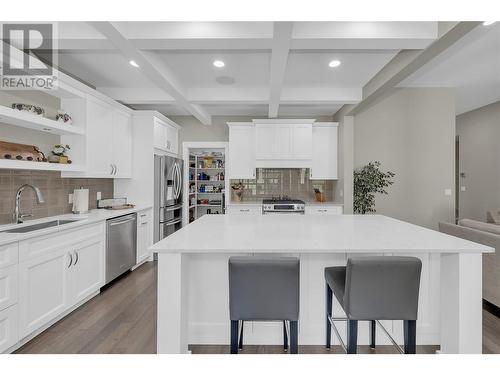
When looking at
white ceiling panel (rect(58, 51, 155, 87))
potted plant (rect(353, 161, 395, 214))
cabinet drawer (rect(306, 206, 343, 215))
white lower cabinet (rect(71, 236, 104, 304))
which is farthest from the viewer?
cabinet drawer (rect(306, 206, 343, 215))

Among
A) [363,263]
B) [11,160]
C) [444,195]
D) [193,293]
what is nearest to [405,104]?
[444,195]

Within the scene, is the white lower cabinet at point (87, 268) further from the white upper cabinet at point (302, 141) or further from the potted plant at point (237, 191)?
the white upper cabinet at point (302, 141)

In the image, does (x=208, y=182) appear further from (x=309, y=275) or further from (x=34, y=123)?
(x=309, y=275)

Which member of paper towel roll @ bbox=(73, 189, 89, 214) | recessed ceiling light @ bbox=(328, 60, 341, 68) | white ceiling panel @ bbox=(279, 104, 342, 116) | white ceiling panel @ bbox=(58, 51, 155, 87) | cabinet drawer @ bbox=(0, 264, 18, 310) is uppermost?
recessed ceiling light @ bbox=(328, 60, 341, 68)

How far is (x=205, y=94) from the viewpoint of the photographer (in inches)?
159

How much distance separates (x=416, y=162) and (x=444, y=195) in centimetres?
70

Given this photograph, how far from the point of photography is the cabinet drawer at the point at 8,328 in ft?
6.21

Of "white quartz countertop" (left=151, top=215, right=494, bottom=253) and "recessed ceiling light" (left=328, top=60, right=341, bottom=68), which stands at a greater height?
"recessed ceiling light" (left=328, top=60, right=341, bottom=68)

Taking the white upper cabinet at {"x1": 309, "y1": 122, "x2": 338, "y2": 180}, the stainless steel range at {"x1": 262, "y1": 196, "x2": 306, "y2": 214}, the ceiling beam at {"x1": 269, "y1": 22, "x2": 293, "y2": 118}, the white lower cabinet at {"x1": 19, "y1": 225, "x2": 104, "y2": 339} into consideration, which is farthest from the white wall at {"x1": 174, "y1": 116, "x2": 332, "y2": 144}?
the white lower cabinet at {"x1": 19, "y1": 225, "x2": 104, "y2": 339}

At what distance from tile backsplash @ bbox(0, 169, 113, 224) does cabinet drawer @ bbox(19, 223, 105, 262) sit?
0.57m

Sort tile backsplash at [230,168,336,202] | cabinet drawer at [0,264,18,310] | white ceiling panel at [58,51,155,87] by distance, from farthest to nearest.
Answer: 1. tile backsplash at [230,168,336,202]
2. white ceiling panel at [58,51,155,87]
3. cabinet drawer at [0,264,18,310]

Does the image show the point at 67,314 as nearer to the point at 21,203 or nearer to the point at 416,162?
the point at 21,203

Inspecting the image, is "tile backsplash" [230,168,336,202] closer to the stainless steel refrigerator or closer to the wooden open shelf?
the stainless steel refrigerator

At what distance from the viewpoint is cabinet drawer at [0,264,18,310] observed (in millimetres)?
1892
